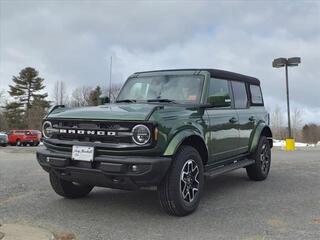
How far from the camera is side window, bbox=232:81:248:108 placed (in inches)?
297

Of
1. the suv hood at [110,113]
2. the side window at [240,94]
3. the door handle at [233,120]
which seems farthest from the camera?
the side window at [240,94]

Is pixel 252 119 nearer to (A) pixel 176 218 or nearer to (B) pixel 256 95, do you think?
(B) pixel 256 95

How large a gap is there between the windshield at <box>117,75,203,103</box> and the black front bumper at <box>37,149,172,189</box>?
59.3 inches

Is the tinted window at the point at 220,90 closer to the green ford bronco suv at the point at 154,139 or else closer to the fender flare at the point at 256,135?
the green ford bronco suv at the point at 154,139

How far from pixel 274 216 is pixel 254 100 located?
353 cm

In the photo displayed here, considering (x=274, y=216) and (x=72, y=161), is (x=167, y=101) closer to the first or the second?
(x=72, y=161)

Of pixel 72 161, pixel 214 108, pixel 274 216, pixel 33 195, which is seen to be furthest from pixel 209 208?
pixel 33 195

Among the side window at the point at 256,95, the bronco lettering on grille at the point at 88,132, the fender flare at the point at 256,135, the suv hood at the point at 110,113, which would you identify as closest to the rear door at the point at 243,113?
the fender flare at the point at 256,135

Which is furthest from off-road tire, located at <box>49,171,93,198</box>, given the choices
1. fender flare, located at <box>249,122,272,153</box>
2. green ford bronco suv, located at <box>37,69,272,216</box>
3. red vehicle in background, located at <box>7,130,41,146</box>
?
red vehicle in background, located at <box>7,130,41,146</box>

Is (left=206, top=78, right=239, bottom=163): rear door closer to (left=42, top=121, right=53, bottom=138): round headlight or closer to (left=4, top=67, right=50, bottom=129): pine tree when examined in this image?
(left=42, top=121, right=53, bottom=138): round headlight

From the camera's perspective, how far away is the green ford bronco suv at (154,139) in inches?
196

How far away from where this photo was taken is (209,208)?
5887mm

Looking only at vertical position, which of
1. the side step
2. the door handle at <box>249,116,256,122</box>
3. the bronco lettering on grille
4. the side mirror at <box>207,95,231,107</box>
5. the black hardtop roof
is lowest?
the side step

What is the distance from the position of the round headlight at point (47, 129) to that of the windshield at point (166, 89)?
56.7 inches
